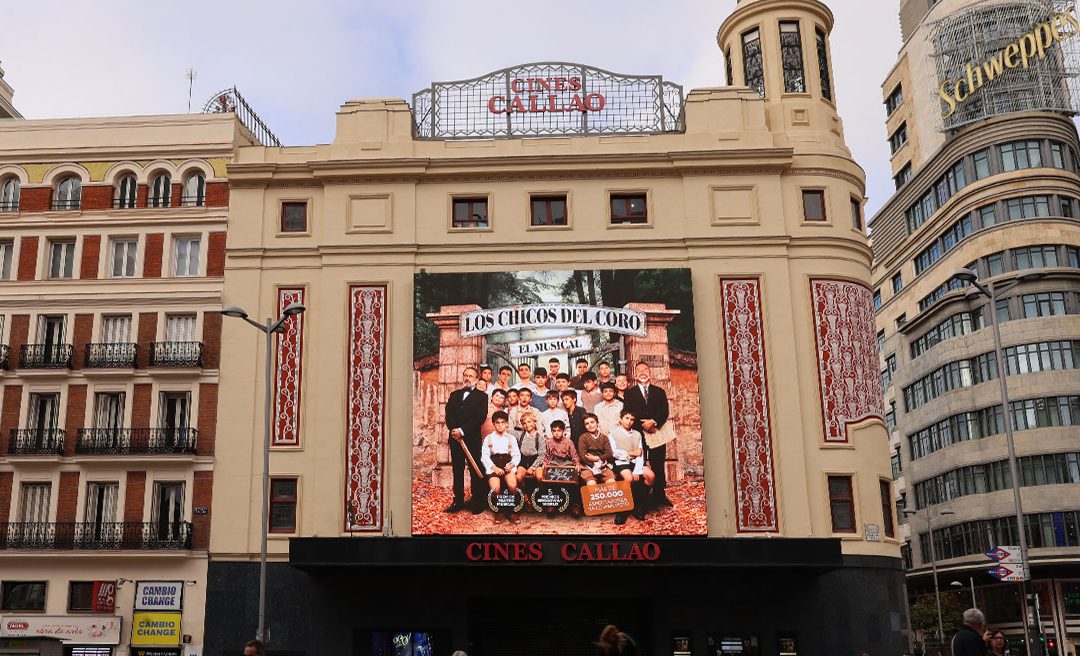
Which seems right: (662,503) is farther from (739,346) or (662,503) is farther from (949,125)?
(949,125)

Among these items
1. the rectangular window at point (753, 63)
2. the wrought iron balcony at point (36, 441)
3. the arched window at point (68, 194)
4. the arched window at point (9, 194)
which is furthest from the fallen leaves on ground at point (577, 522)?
the arched window at point (9, 194)

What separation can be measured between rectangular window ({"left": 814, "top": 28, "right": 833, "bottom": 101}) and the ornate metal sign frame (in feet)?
18.9

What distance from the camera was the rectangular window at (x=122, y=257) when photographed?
4006 cm

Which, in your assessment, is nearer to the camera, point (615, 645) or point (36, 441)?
point (615, 645)

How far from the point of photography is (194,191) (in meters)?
40.6

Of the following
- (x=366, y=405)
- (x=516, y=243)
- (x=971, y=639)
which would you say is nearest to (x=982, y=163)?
(x=516, y=243)

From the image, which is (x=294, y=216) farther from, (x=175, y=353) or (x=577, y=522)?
(x=577, y=522)

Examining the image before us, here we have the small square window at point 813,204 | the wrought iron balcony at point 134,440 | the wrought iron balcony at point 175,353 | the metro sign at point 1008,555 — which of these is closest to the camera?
the metro sign at point 1008,555

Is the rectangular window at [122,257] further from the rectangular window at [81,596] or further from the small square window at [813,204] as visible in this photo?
the small square window at [813,204]

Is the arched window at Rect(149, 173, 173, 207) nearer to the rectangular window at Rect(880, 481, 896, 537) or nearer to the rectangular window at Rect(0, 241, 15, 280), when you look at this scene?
the rectangular window at Rect(0, 241, 15, 280)

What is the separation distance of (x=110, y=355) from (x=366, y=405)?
9.65 metres

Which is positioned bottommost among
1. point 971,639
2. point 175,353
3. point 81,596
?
point 971,639

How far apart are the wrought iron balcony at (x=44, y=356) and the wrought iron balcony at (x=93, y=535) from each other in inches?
220

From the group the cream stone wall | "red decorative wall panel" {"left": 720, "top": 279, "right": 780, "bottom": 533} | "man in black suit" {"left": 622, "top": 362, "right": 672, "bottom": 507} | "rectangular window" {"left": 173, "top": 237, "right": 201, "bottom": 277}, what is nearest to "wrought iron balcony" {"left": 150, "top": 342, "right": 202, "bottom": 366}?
the cream stone wall
